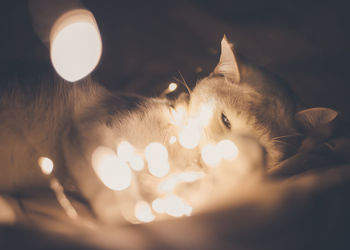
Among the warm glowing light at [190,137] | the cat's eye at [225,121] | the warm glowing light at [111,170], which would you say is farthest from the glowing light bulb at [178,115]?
the warm glowing light at [111,170]

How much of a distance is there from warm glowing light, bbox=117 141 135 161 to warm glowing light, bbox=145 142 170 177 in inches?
3.1

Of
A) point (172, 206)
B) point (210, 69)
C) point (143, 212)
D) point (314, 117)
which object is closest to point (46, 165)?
point (143, 212)

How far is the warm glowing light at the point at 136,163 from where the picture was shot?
45.9 inches

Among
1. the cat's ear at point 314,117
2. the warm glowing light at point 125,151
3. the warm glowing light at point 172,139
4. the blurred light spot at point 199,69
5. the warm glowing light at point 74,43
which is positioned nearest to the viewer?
the warm glowing light at point 74,43

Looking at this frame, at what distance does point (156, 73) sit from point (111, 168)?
637 millimetres

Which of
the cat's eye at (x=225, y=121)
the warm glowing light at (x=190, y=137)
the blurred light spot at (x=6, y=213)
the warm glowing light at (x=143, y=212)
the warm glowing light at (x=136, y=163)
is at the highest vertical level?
the cat's eye at (x=225, y=121)

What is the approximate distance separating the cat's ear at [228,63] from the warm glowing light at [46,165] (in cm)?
89

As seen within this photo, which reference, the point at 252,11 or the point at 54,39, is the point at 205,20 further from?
the point at 54,39

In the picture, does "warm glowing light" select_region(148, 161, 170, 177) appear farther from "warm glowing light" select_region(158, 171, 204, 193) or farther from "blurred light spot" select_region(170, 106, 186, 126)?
"blurred light spot" select_region(170, 106, 186, 126)

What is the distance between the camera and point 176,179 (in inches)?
44.8

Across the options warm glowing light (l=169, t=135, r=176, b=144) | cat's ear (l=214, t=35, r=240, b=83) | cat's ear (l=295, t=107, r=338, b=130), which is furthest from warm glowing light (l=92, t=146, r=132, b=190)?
cat's ear (l=295, t=107, r=338, b=130)

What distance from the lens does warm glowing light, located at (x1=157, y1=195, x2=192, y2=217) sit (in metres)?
0.93

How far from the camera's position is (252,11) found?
3.99ft

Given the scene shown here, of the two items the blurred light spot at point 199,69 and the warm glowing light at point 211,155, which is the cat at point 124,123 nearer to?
the warm glowing light at point 211,155
